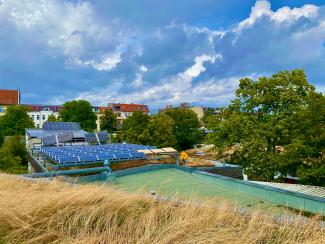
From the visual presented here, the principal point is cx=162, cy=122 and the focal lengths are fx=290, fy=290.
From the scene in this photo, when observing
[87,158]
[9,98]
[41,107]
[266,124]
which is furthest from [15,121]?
[266,124]

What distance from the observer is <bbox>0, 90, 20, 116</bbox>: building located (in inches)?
3277

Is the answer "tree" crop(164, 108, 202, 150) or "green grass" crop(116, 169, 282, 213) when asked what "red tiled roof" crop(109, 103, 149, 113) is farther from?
"green grass" crop(116, 169, 282, 213)

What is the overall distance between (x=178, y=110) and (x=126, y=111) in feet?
154

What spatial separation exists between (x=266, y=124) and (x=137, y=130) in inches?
1284

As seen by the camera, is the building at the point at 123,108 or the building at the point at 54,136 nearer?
the building at the point at 54,136

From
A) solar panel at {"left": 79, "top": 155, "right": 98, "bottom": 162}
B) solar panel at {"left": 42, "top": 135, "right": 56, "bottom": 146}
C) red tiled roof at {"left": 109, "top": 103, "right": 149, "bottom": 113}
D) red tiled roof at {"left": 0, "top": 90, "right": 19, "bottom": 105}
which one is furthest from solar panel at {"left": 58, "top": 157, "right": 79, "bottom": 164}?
red tiled roof at {"left": 109, "top": 103, "right": 149, "bottom": 113}

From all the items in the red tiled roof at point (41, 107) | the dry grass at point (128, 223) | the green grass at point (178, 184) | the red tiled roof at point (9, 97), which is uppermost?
the red tiled roof at point (9, 97)

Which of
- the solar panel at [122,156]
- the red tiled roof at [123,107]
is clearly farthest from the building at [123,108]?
the solar panel at [122,156]

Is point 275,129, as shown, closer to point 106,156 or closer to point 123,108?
point 106,156

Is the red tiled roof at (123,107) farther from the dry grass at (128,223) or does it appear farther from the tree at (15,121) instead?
the dry grass at (128,223)

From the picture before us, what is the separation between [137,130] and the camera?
50.3m

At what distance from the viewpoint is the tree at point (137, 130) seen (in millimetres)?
48250

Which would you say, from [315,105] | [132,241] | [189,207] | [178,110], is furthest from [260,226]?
[178,110]

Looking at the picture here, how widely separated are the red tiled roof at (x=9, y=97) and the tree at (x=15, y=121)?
89.7 feet
